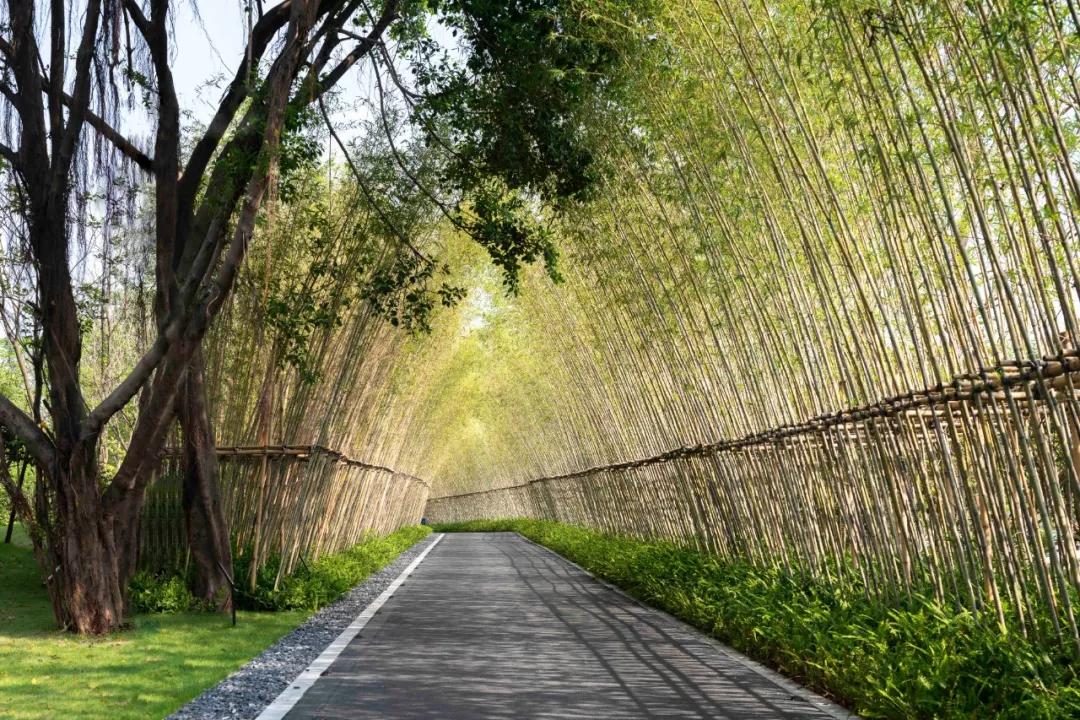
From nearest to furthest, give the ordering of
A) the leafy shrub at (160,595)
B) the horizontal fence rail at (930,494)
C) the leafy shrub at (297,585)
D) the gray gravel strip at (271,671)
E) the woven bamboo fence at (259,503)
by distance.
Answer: the horizontal fence rail at (930,494) < the gray gravel strip at (271,671) < the leafy shrub at (160,595) < the leafy shrub at (297,585) < the woven bamboo fence at (259,503)

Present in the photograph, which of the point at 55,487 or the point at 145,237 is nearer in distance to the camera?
the point at 55,487

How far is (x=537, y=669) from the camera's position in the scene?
698cm

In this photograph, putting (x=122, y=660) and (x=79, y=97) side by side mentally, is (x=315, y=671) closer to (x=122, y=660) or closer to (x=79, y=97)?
(x=122, y=660)

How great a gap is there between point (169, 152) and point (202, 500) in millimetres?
3132

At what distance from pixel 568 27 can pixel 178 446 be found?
18.9 ft

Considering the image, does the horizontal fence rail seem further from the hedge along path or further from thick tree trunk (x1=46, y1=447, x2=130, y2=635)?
thick tree trunk (x1=46, y1=447, x2=130, y2=635)

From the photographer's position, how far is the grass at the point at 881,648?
4.51 metres

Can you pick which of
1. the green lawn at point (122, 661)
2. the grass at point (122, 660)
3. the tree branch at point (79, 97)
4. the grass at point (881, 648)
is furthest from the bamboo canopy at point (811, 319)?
the tree branch at point (79, 97)

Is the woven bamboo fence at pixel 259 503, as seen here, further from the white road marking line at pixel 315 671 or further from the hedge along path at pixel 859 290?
the hedge along path at pixel 859 290

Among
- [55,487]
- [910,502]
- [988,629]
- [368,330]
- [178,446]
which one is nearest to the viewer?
[988,629]

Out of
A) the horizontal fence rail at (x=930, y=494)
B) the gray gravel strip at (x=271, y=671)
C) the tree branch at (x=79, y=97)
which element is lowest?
the gray gravel strip at (x=271, y=671)

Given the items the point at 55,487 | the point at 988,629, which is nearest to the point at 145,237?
the point at 55,487

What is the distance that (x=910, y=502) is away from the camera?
6227 mm

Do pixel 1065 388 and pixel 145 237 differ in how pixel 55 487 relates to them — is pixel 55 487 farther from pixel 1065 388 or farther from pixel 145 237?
pixel 1065 388
